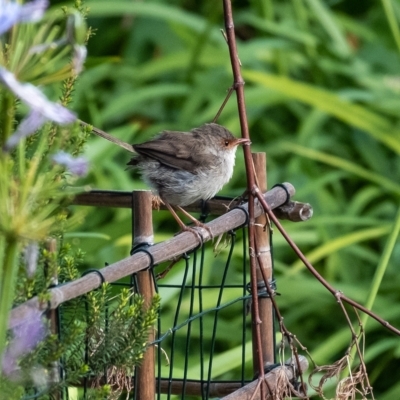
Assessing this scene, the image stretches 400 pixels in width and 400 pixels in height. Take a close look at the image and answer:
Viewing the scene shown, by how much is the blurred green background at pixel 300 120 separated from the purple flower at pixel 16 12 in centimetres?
200

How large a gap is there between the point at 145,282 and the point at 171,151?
1256 mm

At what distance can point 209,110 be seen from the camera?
4.42 m

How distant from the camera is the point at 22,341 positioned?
1312 millimetres

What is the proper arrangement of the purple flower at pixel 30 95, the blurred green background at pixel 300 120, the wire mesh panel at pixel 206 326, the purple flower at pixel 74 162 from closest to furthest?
the purple flower at pixel 30 95 < the purple flower at pixel 74 162 < the wire mesh panel at pixel 206 326 < the blurred green background at pixel 300 120

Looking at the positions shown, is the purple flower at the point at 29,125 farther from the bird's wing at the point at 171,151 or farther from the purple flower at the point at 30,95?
the bird's wing at the point at 171,151

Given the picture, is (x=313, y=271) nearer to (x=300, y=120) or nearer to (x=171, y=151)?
(x=171, y=151)

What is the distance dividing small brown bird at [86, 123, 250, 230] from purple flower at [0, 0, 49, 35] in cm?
173

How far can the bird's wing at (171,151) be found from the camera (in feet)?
9.60

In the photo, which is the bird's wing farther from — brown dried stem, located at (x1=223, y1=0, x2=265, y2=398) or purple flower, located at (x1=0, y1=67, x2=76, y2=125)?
purple flower, located at (x1=0, y1=67, x2=76, y2=125)

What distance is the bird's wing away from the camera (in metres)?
2.93

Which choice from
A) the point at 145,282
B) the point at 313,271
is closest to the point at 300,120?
the point at 313,271

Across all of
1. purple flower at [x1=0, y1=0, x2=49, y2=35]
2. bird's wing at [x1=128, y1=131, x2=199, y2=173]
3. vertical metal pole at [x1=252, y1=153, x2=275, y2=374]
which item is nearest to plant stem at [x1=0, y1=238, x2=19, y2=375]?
purple flower at [x1=0, y1=0, x2=49, y2=35]

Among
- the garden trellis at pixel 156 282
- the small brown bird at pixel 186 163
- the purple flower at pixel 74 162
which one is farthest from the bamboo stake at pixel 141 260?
the small brown bird at pixel 186 163

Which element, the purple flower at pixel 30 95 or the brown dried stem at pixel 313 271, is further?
the brown dried stem at pixel 313 271
